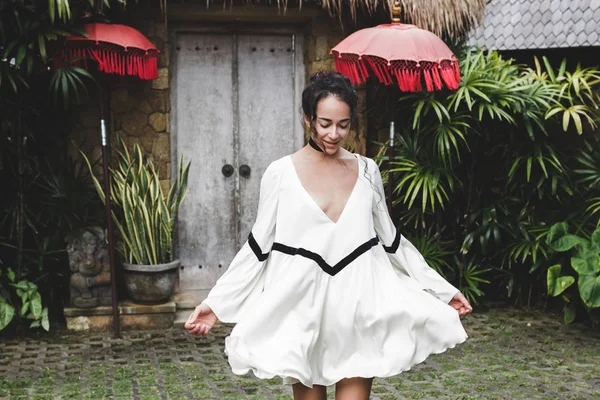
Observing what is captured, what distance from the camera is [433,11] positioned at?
6914 millimetres

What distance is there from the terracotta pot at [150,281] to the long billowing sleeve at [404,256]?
3.45 metres

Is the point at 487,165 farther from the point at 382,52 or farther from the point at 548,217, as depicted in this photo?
the point at 382,52

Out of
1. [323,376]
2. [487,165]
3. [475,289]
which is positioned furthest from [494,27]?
[323,376]

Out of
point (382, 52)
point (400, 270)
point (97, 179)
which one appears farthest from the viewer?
point (97, 179)

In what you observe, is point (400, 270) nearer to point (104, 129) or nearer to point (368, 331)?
point (368, 331)

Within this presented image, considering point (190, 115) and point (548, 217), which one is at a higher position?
point (190, 115)

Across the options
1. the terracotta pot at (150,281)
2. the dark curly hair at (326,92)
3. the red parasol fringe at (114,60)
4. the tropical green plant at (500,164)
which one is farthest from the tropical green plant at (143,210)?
the dark curly hair at (326,92)

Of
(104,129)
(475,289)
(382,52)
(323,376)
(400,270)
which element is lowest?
(475,289)

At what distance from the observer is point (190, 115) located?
712 centimetres

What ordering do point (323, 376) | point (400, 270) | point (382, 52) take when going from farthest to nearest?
point (382, 52), point (400, 270), point (323, 376)

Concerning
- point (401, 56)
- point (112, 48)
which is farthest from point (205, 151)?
point (401, 56)

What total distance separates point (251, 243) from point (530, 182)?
459 cm

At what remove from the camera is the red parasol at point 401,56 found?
5859 millimetres

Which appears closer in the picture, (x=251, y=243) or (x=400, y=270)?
(x=251, y=243)
